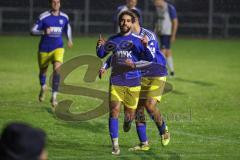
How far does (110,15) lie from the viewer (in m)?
36.2

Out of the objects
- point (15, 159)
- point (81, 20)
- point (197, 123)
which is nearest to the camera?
point (15, 159)

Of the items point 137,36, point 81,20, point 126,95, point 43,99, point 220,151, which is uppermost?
point 137,36

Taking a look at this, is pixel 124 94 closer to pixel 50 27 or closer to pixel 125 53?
pixel 125 53

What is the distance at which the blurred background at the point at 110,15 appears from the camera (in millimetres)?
35438

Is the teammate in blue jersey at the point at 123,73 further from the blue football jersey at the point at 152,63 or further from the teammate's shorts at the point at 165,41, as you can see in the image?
the teammate's shorts at the point at 165,41

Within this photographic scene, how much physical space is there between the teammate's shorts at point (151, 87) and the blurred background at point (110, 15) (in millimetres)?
24966

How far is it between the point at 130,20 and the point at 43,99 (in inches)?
251

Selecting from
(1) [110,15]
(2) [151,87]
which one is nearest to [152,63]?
(2) [151,87]

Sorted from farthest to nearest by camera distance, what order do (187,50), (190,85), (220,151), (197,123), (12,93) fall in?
(187,50) < (190,85) < (12,93) < (197,123) < (220,151)

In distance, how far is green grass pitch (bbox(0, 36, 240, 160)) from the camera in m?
10.1

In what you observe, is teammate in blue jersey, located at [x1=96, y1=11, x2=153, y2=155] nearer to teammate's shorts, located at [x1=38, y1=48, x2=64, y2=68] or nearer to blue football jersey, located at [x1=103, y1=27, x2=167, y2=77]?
blue football jersey, located at [x1=103, y1=27, x2=167, y2=77]

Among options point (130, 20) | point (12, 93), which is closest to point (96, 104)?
point (12, 93)

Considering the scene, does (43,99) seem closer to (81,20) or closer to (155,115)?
(155,115)

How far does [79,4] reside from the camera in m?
36.6
